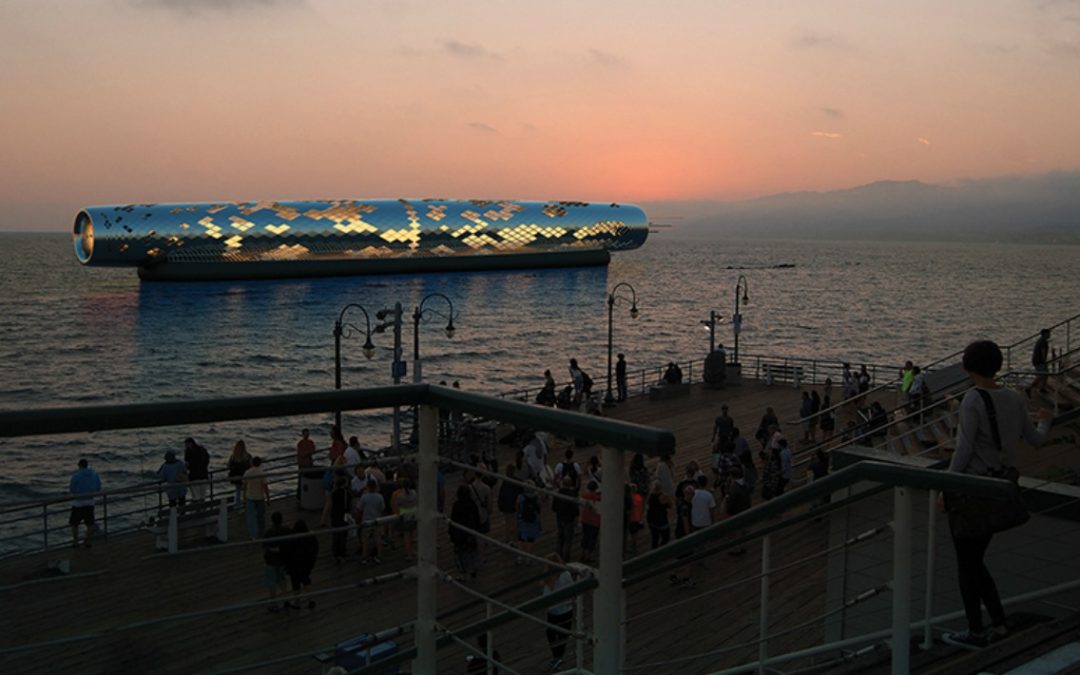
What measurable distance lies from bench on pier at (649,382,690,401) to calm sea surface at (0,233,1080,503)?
35.7 feet

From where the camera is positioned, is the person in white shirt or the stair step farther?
the person in white shirt

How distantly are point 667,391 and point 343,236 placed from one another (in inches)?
4103

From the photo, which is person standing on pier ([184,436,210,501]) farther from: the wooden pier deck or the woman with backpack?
the woman with backpack

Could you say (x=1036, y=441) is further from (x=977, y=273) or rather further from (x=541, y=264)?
(x=977, y=273)

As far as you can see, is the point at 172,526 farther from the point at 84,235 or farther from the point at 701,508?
the point at 84,235

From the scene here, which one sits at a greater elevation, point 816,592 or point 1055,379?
point 1055,379

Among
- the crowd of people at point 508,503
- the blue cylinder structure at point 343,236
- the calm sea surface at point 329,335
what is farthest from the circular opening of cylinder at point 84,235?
the crowd of people at point 508,503

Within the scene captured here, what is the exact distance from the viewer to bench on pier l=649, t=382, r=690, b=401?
2756 centimetres

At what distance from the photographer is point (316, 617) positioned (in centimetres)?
1033

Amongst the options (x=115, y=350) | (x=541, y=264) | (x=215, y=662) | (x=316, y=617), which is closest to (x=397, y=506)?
(x=316, y=617)

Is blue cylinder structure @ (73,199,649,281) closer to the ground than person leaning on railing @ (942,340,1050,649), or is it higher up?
higher up

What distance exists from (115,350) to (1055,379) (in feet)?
194

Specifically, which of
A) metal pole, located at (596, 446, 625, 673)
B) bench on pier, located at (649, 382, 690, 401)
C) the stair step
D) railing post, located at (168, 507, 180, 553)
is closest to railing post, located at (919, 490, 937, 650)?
the stair step

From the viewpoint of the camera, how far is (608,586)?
218 centimetres
